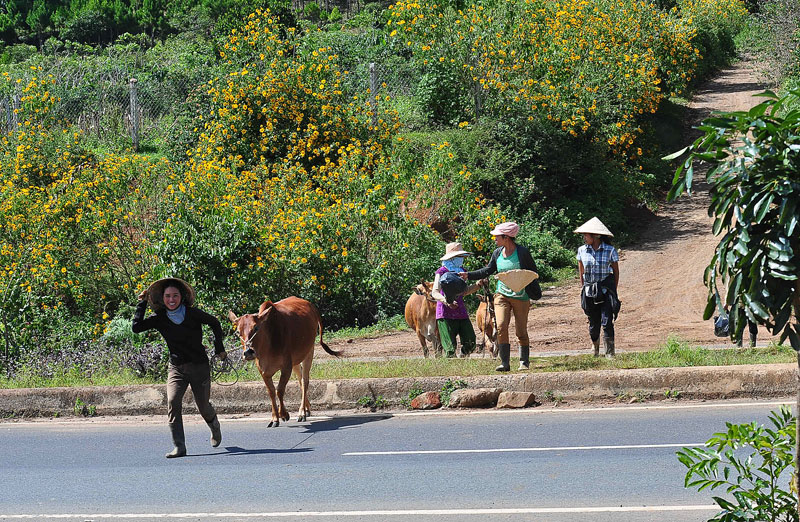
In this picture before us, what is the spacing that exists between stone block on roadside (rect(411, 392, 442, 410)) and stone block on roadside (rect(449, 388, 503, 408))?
16 cm

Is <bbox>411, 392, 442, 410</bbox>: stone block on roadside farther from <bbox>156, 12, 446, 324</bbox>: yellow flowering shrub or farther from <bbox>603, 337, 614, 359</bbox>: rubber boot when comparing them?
<bbox>156, 12, 446, 324</bbox>: yellow flowering shrub

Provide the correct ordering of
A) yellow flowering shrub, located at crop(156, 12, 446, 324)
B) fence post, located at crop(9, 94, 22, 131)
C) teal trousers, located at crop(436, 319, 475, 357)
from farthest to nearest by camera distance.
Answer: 1. fence post, located at crop(9, 94, 22, 131)
2. yellow flowering shrub, located at crop(156, 12, 446, 324)
3. teal trousers, located at crop(436, 319, 475, 357)

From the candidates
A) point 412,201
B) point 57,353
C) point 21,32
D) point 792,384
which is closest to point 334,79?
point 412,201

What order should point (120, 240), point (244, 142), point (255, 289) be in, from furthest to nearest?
point (244, 142)
point (120, 240)
point (255, 289)

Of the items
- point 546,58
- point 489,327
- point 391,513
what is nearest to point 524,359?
point 489,327

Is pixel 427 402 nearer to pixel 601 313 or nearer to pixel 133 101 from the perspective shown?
pixel 601 313

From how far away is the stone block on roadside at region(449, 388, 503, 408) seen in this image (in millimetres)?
10789

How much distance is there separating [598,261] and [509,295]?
127 cm

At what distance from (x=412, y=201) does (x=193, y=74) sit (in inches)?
482

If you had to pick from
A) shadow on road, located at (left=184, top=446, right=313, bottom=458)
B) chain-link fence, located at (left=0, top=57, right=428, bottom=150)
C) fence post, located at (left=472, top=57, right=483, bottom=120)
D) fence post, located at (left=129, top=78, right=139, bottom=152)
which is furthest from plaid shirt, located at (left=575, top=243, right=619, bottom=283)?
fence post, located at (left=129, top=78, right=139, bottom=152)

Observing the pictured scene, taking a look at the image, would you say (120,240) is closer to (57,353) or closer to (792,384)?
(57,353)

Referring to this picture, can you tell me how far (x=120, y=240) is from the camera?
57.9 feet

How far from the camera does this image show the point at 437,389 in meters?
11.0

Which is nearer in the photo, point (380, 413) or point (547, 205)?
point (380, 413)
